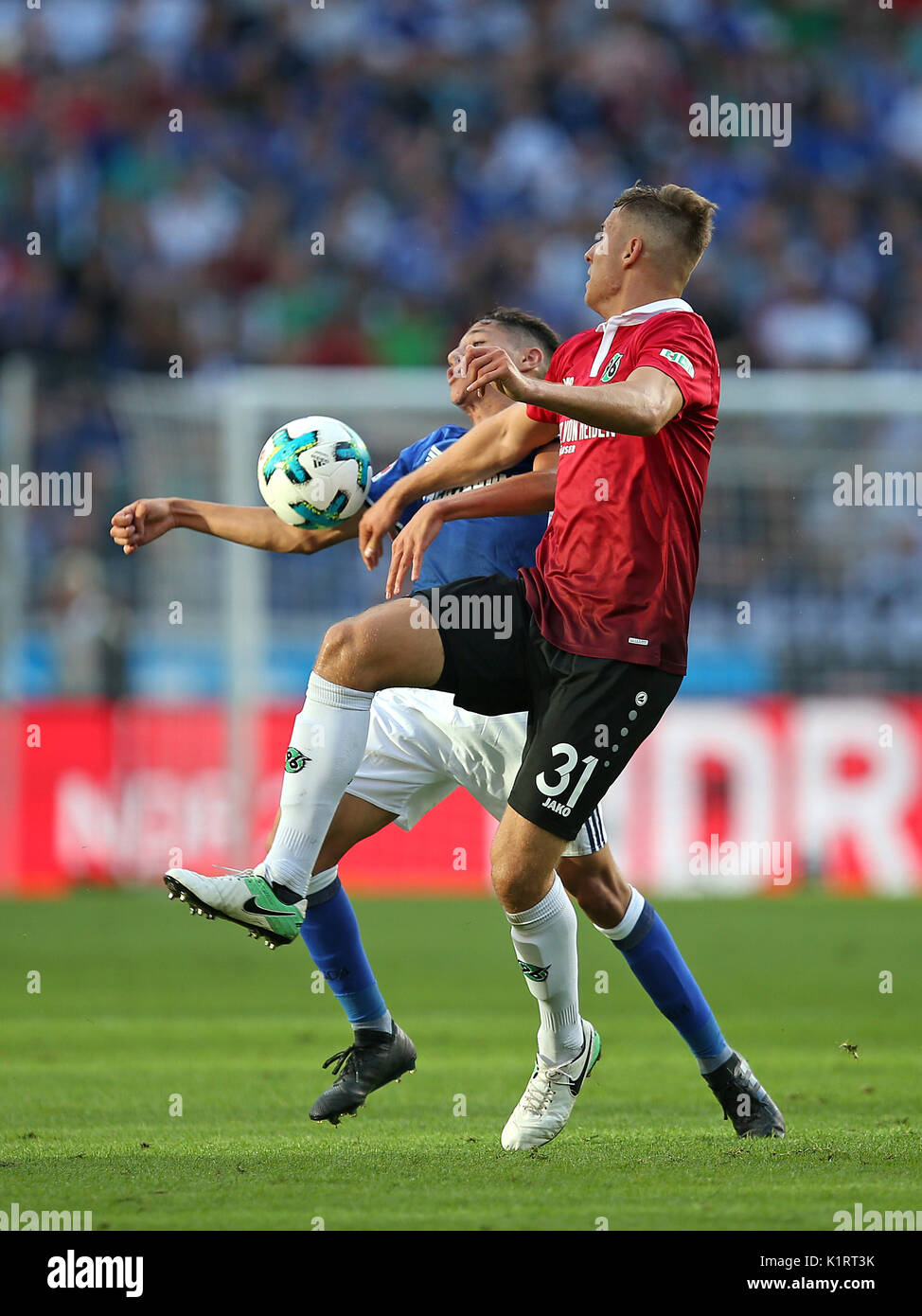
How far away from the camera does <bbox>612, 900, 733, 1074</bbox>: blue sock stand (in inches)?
202

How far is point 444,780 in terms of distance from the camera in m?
5.58

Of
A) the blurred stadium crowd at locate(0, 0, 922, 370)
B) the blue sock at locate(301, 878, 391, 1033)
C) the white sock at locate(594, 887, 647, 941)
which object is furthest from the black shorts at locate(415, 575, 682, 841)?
the blurred stadium crowd at locate(0, 0, 922, 370)

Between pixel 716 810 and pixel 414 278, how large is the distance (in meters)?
6.78

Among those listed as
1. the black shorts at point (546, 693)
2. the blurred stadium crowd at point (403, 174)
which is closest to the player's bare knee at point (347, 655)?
the black shorts at point (546, 693)

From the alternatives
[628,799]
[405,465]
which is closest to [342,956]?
[405,465]

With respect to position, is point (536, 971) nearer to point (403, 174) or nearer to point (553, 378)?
point (553, 378)

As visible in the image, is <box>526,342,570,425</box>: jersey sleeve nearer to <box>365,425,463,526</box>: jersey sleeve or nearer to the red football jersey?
the red football jersey

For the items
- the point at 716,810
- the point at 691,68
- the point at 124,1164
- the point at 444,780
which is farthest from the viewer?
the point at 691,68

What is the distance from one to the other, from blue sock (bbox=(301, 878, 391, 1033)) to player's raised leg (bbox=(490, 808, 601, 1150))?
0.62 m

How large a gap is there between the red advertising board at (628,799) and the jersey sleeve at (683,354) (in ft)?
26.4

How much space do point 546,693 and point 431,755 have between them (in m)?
0.95

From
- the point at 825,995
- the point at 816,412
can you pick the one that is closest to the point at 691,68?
the point at 816,412

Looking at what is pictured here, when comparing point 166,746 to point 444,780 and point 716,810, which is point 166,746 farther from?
point 444,780

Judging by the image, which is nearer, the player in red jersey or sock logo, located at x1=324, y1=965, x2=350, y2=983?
the player in red jersey
